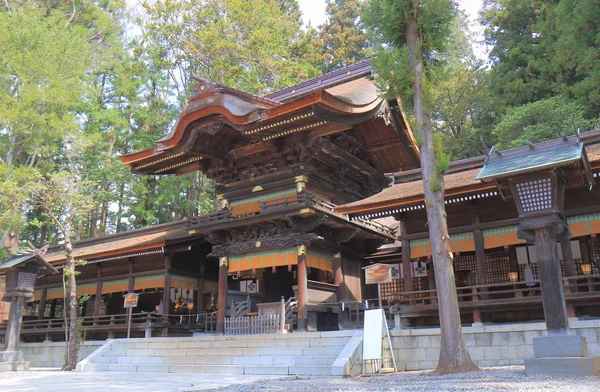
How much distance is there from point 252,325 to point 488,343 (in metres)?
6.15

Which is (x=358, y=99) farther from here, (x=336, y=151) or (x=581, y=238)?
(x=581, y=238)

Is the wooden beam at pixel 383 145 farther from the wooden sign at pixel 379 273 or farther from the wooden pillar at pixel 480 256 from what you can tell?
the wooden sign at pixel 379 273

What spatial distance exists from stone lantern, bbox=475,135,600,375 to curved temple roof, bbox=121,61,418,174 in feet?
17.5

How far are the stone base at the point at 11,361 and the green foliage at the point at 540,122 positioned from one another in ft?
63.2

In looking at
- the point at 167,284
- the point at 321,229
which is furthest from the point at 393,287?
the point at 167,284

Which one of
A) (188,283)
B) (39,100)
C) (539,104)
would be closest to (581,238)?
(539,104)

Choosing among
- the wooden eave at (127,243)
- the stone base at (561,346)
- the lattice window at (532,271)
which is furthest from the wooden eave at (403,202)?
the wooden eave at (127,243)

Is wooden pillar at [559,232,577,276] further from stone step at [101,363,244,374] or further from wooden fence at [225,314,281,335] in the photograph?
stone step at [101,363,244,374]

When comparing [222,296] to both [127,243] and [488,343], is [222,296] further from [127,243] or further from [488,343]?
[488,343]

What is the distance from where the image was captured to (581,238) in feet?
39.8

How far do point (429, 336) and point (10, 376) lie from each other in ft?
30.6

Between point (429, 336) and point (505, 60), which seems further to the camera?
point (505, 60)

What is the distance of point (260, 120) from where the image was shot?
45.4 feet

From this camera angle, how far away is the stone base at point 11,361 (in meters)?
12.7
